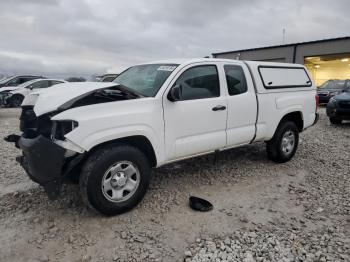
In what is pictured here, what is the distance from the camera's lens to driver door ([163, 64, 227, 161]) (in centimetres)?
396

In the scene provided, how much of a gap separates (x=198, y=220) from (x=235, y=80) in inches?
90.1

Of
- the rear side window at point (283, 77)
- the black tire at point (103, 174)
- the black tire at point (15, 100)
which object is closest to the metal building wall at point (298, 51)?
the black tire at point (15, 100)

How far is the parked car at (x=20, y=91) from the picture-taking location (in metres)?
14.7

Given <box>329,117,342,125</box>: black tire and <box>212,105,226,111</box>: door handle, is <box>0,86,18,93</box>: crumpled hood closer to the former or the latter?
<box>212,105,226,111</box>: door handle

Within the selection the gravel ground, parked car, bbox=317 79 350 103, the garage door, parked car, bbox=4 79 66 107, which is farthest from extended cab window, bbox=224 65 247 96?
the garage door

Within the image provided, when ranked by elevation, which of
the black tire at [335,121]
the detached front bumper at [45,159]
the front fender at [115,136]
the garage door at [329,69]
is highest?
the garage door at [329,69]

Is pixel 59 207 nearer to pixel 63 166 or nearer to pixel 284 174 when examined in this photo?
pixel 63 166

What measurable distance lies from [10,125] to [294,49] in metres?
20.7

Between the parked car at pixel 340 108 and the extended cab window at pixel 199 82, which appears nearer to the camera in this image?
the extended cab window at pixel 199 82

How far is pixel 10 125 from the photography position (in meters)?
10.0

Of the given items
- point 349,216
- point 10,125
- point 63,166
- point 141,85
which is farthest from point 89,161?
point 10,125

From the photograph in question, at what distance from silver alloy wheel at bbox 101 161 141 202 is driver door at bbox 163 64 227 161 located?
1.78 feet

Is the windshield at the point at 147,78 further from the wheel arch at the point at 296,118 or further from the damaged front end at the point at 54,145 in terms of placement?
the wheel arch at the point at 296,118

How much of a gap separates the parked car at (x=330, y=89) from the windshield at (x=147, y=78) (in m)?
13.2
